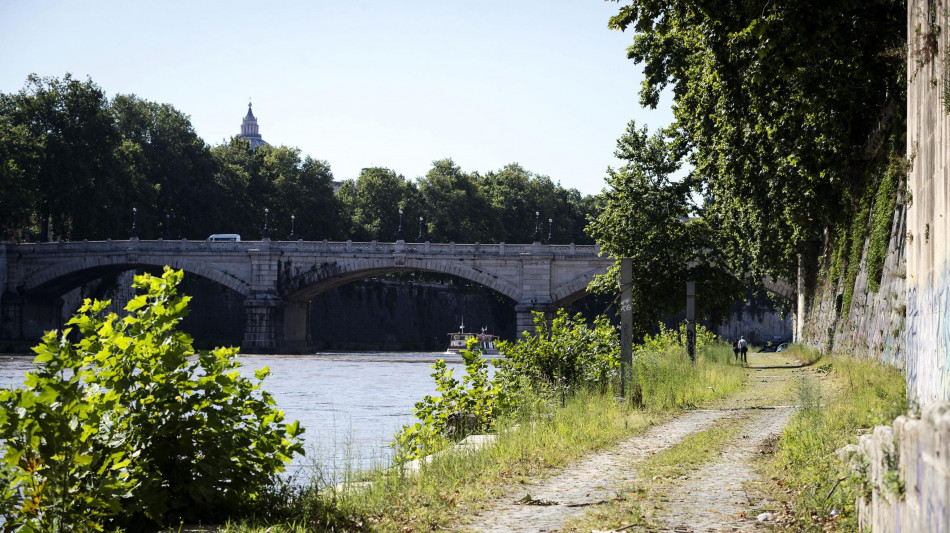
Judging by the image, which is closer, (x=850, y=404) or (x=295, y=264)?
(x=850, y=404)

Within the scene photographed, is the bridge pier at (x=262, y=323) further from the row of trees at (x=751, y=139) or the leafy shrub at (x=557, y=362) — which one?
the leafy shrub at (x=557, y=362)

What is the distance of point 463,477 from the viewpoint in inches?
379

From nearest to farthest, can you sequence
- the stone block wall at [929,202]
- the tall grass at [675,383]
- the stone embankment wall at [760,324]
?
1. the stone block wall at [929,202]
2. the tall grass at [675,383]
3. the stone embankment wall at [760,324]

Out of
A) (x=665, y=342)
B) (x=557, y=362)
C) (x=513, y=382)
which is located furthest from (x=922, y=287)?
(x=665, y=342)

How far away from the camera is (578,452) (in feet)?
36.7

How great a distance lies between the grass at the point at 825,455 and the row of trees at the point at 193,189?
62.5 m

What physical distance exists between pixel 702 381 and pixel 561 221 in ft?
273

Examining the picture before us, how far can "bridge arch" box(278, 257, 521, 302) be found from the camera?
2744 inches

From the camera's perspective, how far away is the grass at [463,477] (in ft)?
25.3

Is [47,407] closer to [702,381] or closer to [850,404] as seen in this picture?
[850,404]

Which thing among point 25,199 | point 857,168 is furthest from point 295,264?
point 857,168

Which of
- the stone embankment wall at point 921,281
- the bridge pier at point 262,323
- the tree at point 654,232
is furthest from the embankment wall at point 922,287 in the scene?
the bridge pier at point 262,323

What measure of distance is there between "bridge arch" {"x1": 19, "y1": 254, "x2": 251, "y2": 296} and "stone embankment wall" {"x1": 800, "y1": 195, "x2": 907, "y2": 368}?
47.2 metres

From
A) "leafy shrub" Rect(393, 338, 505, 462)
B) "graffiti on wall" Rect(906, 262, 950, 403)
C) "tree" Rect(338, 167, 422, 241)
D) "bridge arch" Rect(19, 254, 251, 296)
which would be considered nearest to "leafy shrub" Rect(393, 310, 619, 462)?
"leafy shrub" Rect(393, 338, 505, 462)
